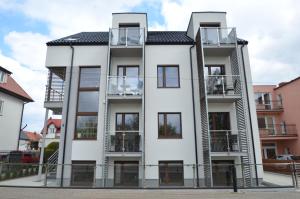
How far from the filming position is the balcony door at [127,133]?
11773 millimetres

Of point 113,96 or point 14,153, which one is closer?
point 113,96

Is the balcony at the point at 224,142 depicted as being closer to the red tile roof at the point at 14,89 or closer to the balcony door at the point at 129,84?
the balcony door at the point at 129,84

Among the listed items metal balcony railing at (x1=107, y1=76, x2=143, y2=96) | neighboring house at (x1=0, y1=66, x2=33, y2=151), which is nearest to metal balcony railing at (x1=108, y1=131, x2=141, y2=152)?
metal balcony railing at (x1=107, y1=76, x2=143, y2=96)

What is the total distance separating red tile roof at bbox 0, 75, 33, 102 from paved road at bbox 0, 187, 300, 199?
41.2ft

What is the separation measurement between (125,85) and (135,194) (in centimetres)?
589

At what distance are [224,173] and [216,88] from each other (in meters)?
4.43

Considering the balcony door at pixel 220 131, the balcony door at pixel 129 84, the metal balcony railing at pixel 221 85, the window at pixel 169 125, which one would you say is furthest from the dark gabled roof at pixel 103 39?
the balcony door at pixel 220 131

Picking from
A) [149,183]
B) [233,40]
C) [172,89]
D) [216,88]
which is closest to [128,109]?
[172,89]

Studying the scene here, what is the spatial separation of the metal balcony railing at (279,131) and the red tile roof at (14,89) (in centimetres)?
2401

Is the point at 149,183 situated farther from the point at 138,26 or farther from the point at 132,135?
the point at 138,26

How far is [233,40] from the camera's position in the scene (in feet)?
42.2

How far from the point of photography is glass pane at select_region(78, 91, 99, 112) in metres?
12.8

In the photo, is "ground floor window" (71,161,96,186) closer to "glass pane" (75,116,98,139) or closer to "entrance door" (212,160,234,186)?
"glass pane" (75,116,98,139)

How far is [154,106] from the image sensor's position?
1270cm
